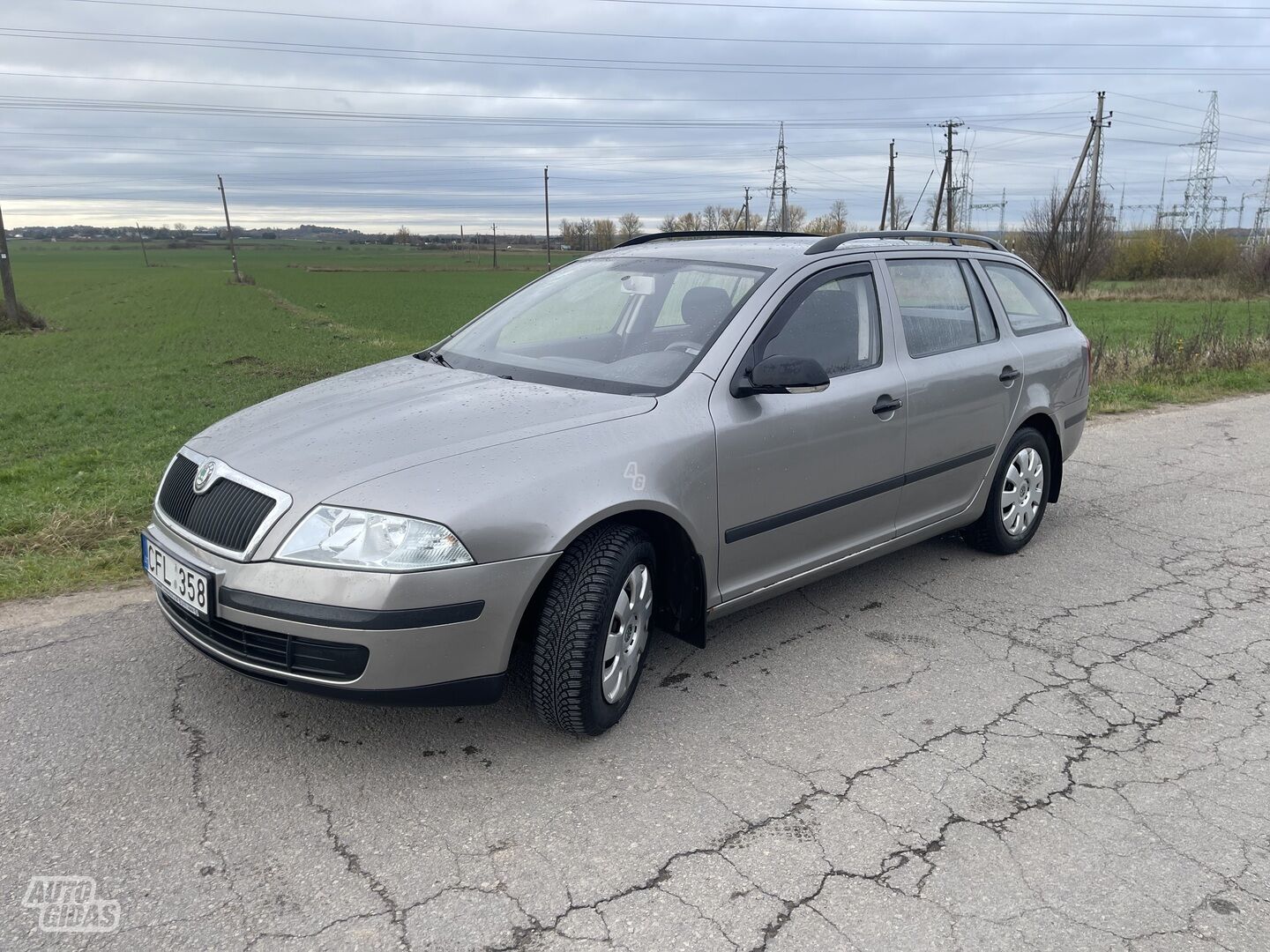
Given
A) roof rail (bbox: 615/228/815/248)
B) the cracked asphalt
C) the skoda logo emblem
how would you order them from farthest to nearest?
roof rail (bbox: 615/228/815/248) → the skoda logo emblem → the cracked asphalt

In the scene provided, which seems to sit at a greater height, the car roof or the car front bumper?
the car roof

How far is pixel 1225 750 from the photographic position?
328cm

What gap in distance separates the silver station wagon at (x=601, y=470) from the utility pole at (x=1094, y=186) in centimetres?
4032

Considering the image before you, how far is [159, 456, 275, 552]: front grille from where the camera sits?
291 centimetres

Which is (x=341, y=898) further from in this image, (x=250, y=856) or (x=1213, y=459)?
(x=1213, y=459)

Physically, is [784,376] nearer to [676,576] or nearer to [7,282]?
[676,576]

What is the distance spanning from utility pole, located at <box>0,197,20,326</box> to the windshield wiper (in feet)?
84.1

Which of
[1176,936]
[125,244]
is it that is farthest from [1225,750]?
[125,244]

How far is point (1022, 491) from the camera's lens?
17.3ft

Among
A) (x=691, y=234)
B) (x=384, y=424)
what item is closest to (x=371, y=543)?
(x=384, y=424)

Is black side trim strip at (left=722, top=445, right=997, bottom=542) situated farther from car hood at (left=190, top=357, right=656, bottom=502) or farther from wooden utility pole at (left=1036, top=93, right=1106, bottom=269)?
wooden utility pole at (left=1036, top=93, right=1106, bottom=269)

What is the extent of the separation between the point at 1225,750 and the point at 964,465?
5.87 feet

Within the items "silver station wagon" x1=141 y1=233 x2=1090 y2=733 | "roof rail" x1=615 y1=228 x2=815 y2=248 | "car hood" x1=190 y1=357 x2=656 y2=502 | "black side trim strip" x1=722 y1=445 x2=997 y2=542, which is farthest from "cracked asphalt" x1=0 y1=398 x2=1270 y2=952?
"roof rail" x1=615 y1=228 x2=815 y2=248

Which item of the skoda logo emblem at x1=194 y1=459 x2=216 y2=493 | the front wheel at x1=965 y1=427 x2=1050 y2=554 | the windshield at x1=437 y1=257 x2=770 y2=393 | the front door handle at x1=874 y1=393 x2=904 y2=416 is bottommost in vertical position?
the front wheel at x1=965 y1=427 x2=1050 y2=554
